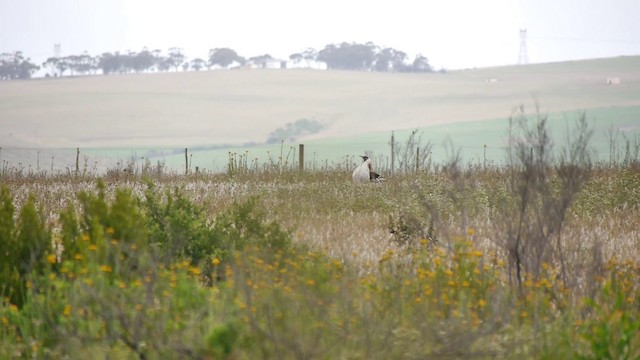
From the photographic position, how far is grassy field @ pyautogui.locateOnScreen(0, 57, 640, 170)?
82312 millimetres

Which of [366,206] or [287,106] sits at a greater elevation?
[287,106]

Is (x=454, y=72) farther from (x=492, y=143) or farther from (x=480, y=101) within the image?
(x=492, y=143)

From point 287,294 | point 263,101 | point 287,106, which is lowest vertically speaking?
point 287,294

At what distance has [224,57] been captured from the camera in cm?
14962

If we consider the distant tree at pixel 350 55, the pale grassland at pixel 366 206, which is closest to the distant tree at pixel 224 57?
the distant tree at pixel 350 55

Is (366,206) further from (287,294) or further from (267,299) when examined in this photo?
(267,299)

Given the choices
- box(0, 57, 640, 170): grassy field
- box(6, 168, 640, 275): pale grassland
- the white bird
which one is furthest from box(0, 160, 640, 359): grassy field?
box(0, 57, 640, 170): grassy field

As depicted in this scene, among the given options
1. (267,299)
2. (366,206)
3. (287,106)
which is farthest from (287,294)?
(287,106)

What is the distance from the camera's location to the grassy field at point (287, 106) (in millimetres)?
82312

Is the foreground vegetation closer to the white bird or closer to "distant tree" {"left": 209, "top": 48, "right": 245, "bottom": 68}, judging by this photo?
the white bird

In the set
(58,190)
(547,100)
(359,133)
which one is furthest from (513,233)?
(547,100)

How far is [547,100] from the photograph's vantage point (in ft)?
311

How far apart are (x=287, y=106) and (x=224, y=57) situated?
47.0 meters

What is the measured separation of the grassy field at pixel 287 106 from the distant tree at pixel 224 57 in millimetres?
27065
